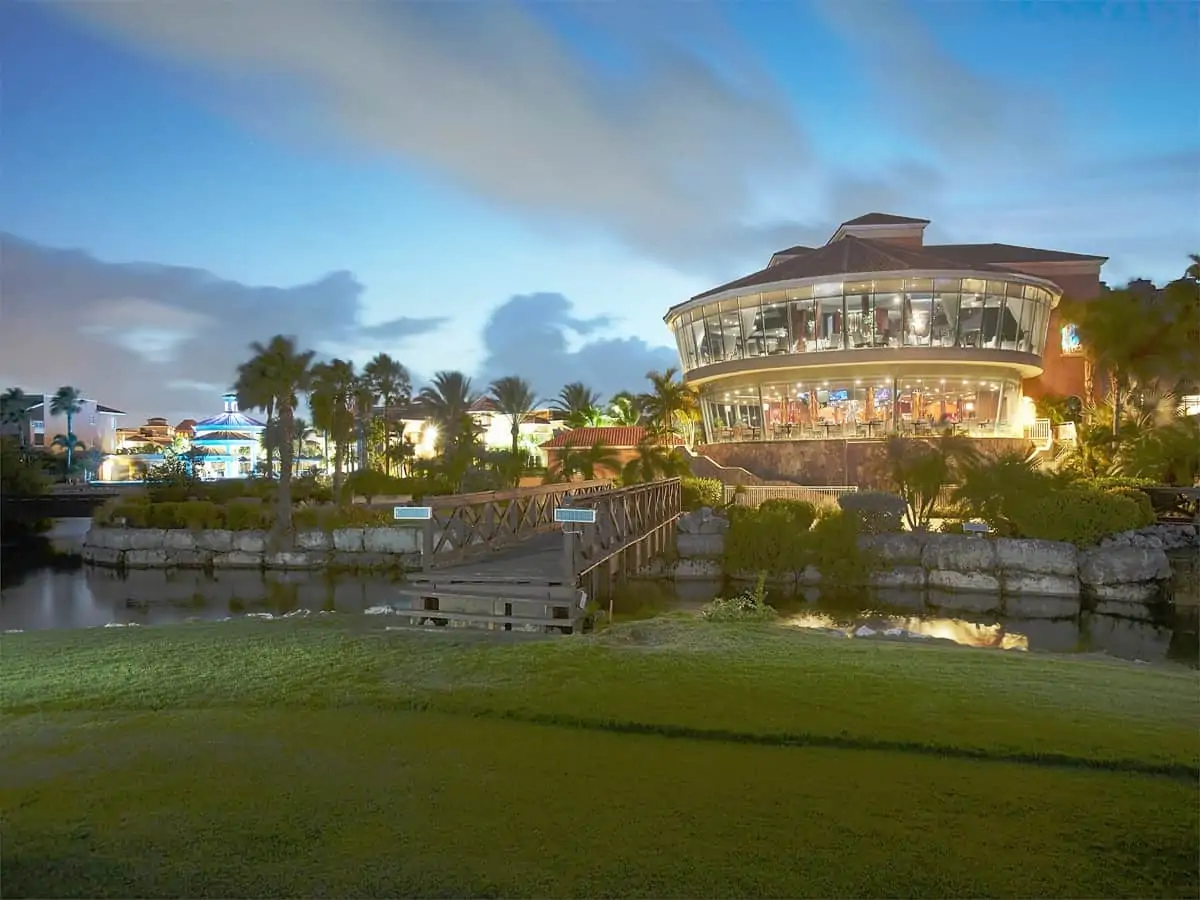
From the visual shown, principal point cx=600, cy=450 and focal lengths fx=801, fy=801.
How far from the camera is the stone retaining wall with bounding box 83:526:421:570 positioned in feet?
105

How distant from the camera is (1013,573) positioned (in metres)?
24.7

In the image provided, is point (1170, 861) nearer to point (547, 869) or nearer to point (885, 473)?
point (547, 869)

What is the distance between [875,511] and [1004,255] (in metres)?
37.8

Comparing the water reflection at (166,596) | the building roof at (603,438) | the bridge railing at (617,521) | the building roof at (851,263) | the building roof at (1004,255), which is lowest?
the water reflection at (166,596)

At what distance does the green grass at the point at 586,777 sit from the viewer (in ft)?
14.1

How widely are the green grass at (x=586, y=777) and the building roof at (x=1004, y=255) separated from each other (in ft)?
174

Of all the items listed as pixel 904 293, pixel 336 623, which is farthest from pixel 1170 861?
pixel 904 293

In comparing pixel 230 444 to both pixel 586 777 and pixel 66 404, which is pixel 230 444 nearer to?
pixel 66 404

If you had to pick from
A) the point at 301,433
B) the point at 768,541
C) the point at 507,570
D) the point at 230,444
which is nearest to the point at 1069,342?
the point at 768,541

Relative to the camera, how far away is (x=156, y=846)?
450cm

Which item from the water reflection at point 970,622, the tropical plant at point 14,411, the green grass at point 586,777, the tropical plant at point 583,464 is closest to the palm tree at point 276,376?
the tropical plant at point 583,464

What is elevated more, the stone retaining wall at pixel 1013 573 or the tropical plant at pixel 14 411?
the tropical plant at pixel 14 411

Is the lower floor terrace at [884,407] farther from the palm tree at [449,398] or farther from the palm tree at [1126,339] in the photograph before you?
the palm tree at [449,398]

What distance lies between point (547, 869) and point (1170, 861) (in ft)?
11.4
